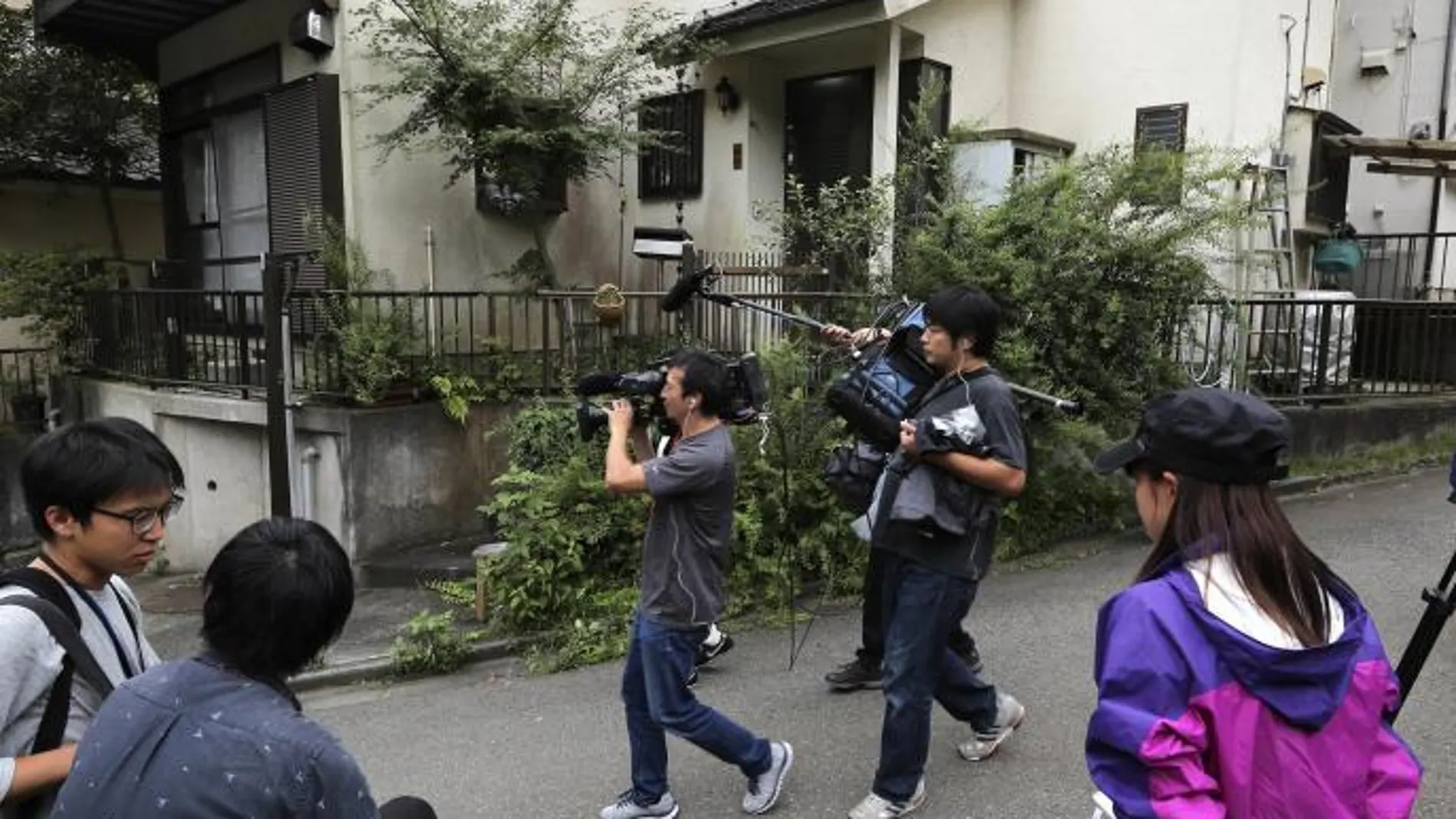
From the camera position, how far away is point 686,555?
126 inches

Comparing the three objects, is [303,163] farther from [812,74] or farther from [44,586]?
[44,586]

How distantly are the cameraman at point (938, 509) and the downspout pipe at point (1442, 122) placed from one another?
9.87 m

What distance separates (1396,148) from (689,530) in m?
9.31

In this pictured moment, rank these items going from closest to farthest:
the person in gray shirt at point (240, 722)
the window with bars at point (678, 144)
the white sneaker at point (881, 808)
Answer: the person in gray shirt at point (240, 722), the white sneaker at point (881, 808), the window with bars at point (678, 144)

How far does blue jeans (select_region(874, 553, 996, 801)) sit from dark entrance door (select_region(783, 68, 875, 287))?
22.7ft

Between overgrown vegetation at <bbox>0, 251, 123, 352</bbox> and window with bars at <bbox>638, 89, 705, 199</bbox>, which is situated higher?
window with bars at <bbox>638, 89, 705, 199</bbox>

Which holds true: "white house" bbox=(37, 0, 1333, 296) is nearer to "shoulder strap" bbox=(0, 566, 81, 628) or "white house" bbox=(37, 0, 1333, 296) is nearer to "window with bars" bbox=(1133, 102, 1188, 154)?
"window with bars" bbox=(1133, 102, 1188, 154)

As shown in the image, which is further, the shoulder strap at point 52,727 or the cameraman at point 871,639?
the cameraman at point 871,639

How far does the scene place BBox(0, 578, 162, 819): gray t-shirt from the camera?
163cm

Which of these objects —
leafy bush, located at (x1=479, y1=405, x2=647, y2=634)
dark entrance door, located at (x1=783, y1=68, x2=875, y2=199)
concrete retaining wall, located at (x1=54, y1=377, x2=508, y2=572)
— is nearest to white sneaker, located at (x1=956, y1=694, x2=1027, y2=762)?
leafy bush, located at (x1=479, y1=405, x2=647, y2=634)

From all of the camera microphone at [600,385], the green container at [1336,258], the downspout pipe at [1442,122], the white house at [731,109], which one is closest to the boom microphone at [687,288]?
the camera microphone at [600,385]

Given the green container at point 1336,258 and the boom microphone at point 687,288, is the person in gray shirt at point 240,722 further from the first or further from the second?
the green container at point 1336,258

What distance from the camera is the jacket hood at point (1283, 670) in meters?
1.48

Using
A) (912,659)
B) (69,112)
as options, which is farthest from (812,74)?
(69,112)
